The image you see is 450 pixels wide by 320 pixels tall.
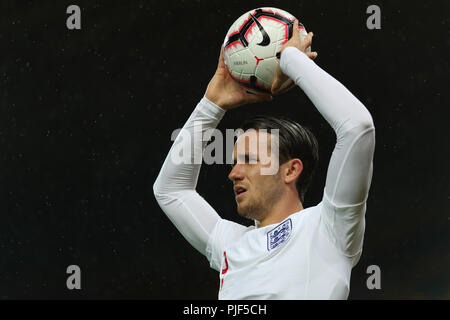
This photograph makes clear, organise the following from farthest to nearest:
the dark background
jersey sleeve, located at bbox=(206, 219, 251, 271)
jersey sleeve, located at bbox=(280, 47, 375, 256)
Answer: the dark background
jersey sleeve, located at bbox=(206, 219, 251, 271)
jersey sleeve, located at bbox=(280, 47, 375, 256)

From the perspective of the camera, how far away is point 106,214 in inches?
178

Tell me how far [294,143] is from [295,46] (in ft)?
1.16

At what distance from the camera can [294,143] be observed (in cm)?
224

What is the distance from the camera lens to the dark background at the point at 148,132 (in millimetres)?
4453

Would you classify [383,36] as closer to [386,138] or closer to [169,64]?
[386,138]

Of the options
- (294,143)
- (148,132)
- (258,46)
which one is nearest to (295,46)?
(258,46)

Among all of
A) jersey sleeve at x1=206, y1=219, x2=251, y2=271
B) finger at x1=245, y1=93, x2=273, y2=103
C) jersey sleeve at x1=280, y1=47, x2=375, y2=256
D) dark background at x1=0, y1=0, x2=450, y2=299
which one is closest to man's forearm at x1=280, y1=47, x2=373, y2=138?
jersey sleeve at x1=280, y1=47, x2=375, y2=256

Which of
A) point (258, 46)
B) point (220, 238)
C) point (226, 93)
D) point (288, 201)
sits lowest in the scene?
point (220, 238)

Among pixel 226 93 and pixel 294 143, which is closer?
pixel 294 143

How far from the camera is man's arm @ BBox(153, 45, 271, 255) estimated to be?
2383 mm

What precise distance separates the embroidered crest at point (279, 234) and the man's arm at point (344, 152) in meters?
0.17

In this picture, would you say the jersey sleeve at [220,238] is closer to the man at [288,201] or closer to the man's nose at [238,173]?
the man at [288,201]

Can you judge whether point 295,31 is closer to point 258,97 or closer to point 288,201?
point 258,97

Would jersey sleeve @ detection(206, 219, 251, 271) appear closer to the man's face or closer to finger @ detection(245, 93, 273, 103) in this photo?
the man's face
